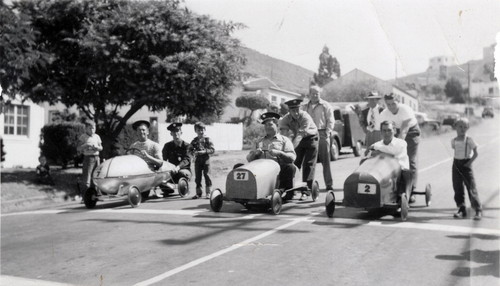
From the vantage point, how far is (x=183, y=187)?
10.6 metres

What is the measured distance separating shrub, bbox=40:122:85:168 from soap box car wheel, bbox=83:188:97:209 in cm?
646

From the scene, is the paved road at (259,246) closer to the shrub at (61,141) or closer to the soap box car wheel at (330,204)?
the soap box car wheel at (330,204)

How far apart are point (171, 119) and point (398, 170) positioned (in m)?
5.19

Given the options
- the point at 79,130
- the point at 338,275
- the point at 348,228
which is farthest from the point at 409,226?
the point at 79,130

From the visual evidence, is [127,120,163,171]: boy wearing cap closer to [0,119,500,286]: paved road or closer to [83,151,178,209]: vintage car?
[83,151,178,209]: vintage car

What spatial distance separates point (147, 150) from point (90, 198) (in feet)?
4.79

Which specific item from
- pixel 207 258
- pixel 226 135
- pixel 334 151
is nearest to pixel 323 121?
pixel 226 135

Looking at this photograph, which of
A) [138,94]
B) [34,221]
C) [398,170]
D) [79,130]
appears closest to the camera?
[398,170]

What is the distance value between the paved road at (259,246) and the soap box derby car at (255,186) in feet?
0.81

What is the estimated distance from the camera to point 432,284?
16.1 feet

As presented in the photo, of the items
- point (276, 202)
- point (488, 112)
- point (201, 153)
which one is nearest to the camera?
point (488, 112)

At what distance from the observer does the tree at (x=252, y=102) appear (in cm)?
920

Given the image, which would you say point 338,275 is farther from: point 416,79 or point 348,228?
point 416,79

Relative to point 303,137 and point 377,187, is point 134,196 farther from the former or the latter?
point 377,187
